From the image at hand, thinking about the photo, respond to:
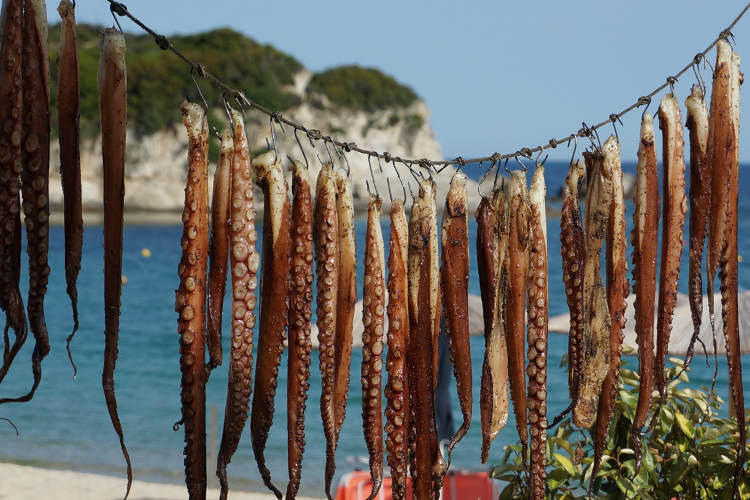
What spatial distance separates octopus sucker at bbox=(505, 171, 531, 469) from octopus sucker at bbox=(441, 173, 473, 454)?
0.54ft

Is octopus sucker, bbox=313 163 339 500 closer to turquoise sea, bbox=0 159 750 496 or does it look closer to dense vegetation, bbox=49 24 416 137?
turquoise sea, bbox=0 159 750 496

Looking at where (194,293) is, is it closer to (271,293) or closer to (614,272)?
(271,293)

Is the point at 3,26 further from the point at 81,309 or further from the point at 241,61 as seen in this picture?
the point at 241,61

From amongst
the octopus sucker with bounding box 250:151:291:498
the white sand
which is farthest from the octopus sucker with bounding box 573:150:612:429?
the white sand

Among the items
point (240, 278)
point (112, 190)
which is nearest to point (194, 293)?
point (240, 278)

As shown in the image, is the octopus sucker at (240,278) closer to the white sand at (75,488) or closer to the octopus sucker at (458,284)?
the octopus sucker at (458,284)

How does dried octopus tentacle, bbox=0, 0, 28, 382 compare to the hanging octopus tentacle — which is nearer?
dried octopus tentacle, bbox=0, 0, 28, 382

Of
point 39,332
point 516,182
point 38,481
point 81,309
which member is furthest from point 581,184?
point 81,309

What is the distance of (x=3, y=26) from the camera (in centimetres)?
221

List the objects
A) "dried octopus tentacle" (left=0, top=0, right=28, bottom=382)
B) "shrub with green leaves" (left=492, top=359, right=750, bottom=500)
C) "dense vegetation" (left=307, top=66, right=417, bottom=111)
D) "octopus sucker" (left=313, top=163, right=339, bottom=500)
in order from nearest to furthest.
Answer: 1. "dried octopus tentacle" (left=0, top=0, right=28, bottom=382)
2. "octopus sucker" (left=313, top=163, right=339, bottom=500)
3. "shrub with green leaves" (left=492, top=359, right=750, bottom=500)
4. "dense vegetation" (left=307, top=66, right=417, bottom=111)

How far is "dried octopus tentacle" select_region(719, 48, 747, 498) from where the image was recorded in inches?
124

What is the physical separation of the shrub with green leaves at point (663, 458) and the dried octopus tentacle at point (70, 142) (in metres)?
2.78

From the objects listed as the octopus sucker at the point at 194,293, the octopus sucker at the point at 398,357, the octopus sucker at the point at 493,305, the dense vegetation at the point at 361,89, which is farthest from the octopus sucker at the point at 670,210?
the dense vegetation at the point at 361,89

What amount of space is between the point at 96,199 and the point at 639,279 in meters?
56.9
